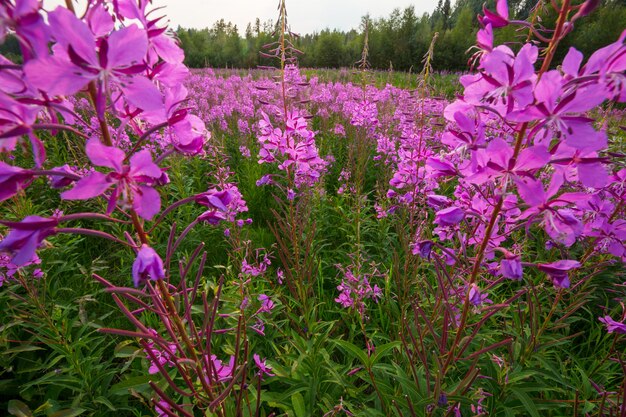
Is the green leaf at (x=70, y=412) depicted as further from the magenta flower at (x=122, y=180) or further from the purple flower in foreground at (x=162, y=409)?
the magenta flower at (x=122, y=180)

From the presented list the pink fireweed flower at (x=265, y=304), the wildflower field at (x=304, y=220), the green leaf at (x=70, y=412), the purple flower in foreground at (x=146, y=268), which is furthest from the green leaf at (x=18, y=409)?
the purple flower in foreground at (x=146, y=268)

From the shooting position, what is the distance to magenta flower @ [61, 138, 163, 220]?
2.91 ft

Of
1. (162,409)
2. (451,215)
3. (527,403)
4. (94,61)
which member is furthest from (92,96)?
(527,403)

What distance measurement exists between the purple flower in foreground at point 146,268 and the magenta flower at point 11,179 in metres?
0.39

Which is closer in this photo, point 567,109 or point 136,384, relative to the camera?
point 567,109

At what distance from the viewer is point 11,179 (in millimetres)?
897

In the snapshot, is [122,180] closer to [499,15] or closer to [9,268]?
[499,15]

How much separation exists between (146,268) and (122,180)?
0.28 metres

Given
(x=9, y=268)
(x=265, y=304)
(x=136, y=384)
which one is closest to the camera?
(x=136, y=384)

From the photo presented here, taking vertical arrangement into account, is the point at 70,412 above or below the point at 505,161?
below

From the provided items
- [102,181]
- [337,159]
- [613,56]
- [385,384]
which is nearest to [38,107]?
[102,181]

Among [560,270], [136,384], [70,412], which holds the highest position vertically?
[560,270]

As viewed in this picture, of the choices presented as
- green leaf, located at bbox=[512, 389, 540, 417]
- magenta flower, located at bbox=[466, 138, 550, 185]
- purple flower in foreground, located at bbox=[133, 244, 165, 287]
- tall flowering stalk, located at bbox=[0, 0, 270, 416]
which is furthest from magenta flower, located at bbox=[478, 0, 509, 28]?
green leaf, located at bbox=[512, 389, 540, 417]

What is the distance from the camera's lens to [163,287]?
111 centimetres
